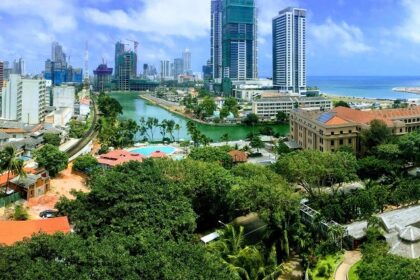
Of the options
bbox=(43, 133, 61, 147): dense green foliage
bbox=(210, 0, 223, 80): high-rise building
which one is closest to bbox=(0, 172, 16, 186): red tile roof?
bbox=(43, 133, 61, 147): dense green foliage

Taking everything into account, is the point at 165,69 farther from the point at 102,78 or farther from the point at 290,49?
the point at 290,49

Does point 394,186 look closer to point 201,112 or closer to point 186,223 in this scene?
point 186,223

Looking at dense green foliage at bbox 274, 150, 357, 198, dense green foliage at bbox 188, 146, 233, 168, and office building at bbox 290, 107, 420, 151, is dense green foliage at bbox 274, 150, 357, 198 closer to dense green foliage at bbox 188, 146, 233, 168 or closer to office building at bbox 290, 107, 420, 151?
dense green foliage at bbox 188, 146, 233, 168

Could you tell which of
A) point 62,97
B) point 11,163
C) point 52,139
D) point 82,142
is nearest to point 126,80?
point 62,97

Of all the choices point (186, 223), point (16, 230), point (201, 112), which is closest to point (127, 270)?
point (186, 223)

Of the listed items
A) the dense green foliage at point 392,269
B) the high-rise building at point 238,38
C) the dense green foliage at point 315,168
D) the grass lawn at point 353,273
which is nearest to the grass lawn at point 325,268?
the grass lawn at point 353,273

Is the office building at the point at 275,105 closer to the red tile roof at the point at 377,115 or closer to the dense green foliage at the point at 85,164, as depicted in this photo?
the red tile roof at the point at 377,115
